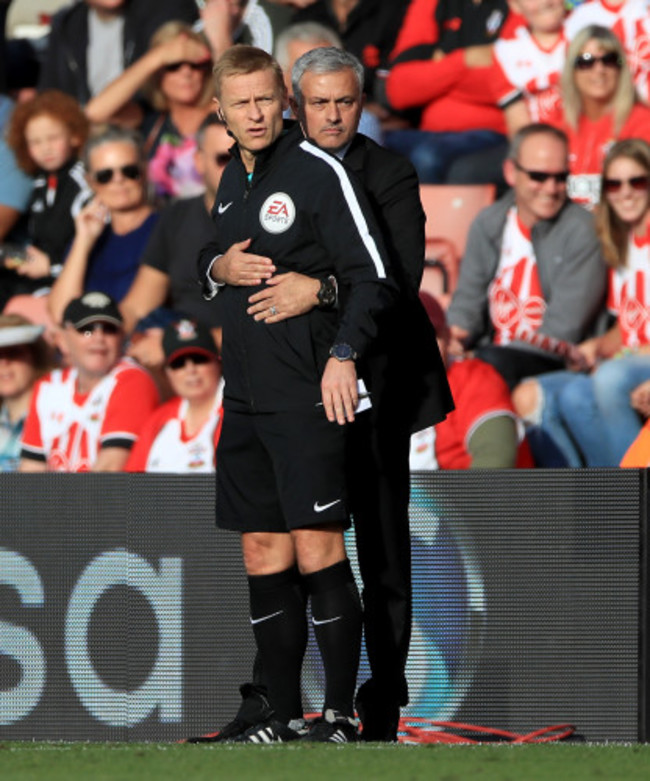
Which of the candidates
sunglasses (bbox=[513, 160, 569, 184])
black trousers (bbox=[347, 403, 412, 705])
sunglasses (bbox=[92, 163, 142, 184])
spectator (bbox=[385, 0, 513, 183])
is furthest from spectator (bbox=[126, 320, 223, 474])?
black trousers (bbox=[347, 403, 412, 705])

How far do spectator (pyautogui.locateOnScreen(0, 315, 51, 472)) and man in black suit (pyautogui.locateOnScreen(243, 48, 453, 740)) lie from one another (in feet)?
12.5

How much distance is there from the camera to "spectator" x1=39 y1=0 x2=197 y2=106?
9.91m

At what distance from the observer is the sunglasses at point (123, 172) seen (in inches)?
350

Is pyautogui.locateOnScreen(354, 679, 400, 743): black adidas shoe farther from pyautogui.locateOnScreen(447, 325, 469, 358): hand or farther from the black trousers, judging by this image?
pyautogui.locateOnScreen(447, 325, 469, 358): hand

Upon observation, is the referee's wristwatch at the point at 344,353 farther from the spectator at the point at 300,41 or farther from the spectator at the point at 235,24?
the spectator at the point at 235,24

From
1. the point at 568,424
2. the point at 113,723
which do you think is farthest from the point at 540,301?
the point at 113,723

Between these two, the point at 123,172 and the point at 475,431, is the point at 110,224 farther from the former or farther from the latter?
the point at 475,431

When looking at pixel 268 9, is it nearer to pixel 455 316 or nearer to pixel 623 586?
pixel 455 316

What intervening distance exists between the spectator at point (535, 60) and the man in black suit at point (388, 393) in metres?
4.08

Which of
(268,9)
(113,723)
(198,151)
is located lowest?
(113,723)

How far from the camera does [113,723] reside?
582 cm

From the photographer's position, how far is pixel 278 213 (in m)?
4.38

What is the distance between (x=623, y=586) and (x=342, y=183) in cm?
194

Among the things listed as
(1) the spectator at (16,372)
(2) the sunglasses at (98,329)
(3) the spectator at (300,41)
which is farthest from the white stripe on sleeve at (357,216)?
(1) the spectator at (16,372)
